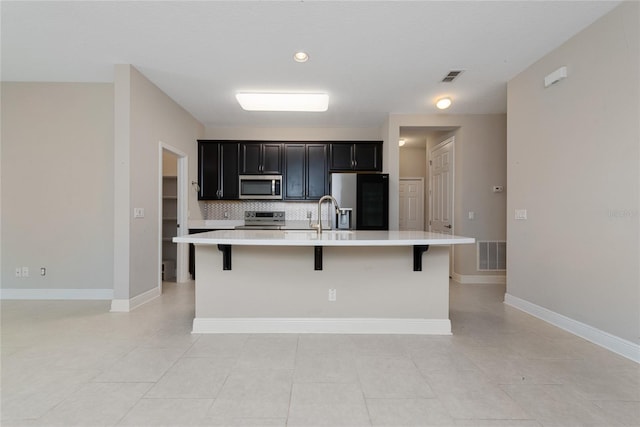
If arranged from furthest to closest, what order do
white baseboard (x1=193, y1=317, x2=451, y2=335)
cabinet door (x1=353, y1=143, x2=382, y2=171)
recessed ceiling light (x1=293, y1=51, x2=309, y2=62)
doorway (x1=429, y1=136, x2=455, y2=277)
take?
cabinet door (x1=353, y1=143, x2=382, y2=171), doorway (x1=429, y1=136, x2=455, y2=277), recessed ceiling light (x1=293, y1=51, x2=309, y2=62), white baseboard (x1=193, y1=317, x2=451, y2=335)

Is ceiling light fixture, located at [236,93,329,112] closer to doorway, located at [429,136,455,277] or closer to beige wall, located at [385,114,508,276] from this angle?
beige wall, located at [385,114,508,276]

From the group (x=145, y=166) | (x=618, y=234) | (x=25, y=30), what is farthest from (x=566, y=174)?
(x=25, y=30)

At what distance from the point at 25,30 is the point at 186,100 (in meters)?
1.74

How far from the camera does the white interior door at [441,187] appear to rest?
5.04m

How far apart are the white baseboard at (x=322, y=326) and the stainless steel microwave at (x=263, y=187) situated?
9.51 feet

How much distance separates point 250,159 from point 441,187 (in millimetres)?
3532

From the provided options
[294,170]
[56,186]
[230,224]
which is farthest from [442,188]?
[56,186]

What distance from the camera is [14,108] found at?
11.9 ft

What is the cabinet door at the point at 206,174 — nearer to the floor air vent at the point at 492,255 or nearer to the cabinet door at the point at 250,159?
the cabinet door at the point at 250,159

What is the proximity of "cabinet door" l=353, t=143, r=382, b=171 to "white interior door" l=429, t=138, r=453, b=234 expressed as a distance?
3.89ft

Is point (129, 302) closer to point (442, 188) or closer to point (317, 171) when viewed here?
point (317, 171)

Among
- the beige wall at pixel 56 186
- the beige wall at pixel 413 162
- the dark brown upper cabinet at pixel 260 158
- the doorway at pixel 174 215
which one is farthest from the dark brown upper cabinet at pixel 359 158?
the beige wall at pixel 56 186

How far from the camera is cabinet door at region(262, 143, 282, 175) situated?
17.1 feet

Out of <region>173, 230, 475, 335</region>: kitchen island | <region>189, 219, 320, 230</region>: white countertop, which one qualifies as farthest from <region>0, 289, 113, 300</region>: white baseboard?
<region>173, 230, 475, 335</region>: kitchen island
